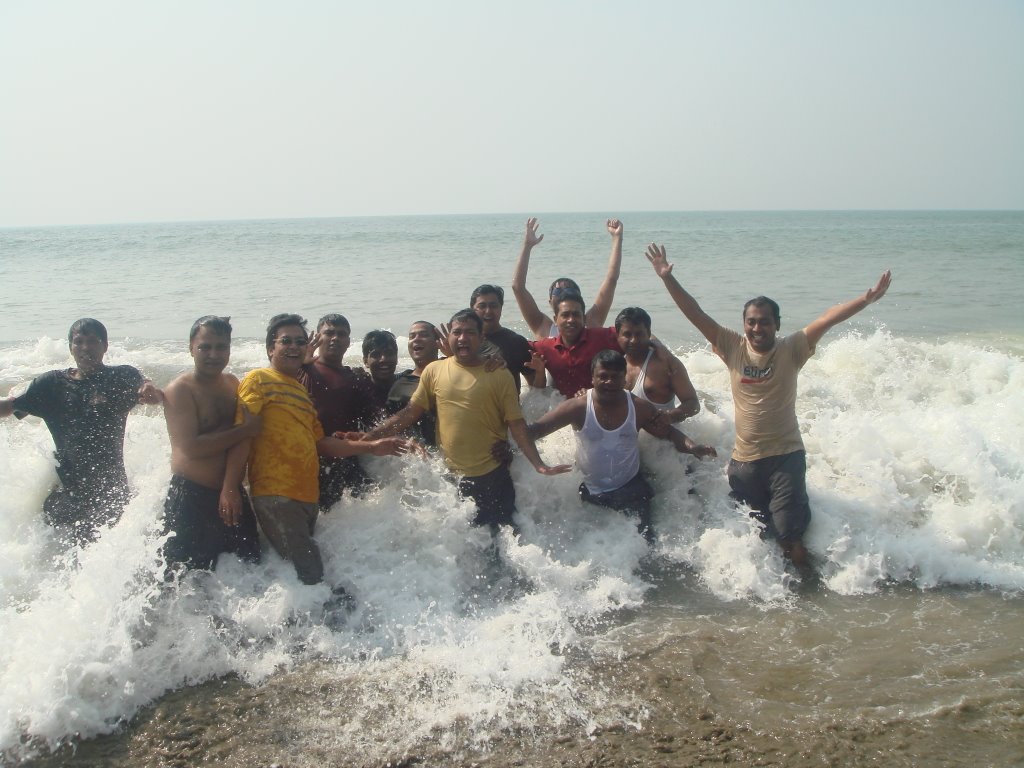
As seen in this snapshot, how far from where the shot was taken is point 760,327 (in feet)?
17.1

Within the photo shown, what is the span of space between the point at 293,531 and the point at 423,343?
5.62 ft

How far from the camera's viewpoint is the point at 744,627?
14.8 feet

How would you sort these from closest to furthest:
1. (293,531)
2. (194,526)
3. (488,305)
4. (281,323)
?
(194,526) → (293,531) → (281,323) → (488,305)

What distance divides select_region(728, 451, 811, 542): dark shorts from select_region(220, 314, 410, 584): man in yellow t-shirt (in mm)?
2551

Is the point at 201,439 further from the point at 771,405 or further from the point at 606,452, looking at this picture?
the point at 771,405

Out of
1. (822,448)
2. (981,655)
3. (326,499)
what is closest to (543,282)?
(822,448)

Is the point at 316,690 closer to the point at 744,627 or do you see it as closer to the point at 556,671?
the point at 556,671

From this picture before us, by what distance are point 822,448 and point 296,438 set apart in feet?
15.5

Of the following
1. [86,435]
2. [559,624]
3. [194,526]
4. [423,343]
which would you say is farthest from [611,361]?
[86,435]

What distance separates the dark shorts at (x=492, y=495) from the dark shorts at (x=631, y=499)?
624 millimetres

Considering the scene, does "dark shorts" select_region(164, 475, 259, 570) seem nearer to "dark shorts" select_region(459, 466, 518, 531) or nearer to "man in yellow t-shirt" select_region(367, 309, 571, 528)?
"man in yellow t-shirt" select_region(367, 309, 571, 528)

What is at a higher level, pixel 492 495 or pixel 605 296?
pixel 605 296

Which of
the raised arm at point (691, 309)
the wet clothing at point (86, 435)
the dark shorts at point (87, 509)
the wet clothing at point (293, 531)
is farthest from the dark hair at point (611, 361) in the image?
the dark shorts at point (87, 509)

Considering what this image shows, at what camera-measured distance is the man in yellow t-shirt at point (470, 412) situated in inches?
198
